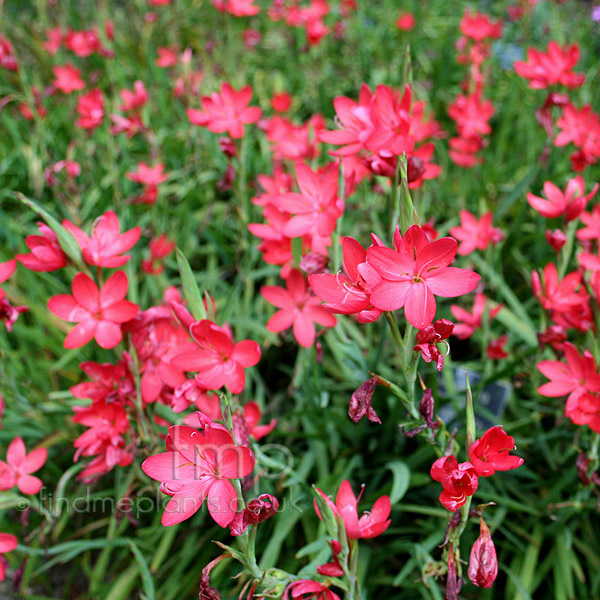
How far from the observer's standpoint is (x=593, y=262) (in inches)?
57.2

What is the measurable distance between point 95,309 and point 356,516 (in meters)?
0.75

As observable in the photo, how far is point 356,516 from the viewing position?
1049mm

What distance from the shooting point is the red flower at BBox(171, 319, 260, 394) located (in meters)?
1.13

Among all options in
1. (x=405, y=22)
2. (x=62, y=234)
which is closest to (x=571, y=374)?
(x=62, y=234)

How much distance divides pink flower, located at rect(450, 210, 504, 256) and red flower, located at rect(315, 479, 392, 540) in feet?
3.58

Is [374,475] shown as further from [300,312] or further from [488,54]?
[488,54]

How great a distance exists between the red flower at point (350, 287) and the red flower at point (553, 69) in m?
1.61

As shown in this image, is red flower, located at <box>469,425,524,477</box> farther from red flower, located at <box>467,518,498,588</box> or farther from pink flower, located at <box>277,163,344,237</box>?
pink flower, located at <box>277,163,344,237</box>

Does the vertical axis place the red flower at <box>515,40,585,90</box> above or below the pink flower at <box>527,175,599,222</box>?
above

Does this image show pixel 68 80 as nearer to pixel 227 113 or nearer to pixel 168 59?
pixel 168 59

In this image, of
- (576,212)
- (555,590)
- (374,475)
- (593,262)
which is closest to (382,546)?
(374,475)

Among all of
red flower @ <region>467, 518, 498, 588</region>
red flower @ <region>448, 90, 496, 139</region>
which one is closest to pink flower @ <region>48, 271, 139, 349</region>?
red flower @ <region>467, 518, 498, 588</region>

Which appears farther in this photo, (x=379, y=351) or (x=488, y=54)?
(x=488, y=54)

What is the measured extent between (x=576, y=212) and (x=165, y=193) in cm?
194
